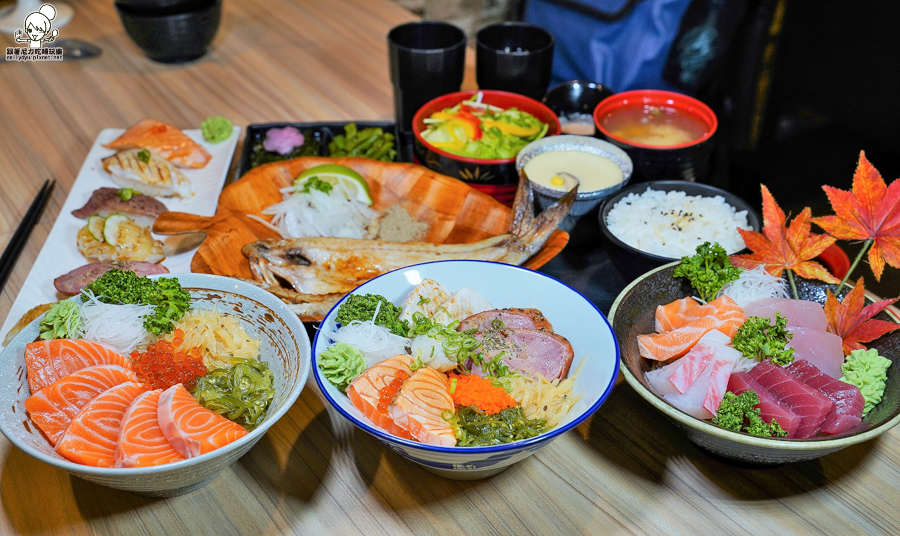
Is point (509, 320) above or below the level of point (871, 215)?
below

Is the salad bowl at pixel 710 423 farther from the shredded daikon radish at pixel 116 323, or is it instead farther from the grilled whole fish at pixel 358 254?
the shredded daikon radish at pixel 116 323

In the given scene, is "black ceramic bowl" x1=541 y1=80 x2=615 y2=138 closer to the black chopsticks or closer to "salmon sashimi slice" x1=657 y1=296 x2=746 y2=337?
"salmon sashimi slice" x1=657 y1=296 x2=746 y2=337

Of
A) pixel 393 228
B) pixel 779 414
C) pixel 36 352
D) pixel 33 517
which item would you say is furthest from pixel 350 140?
pixel 779 414

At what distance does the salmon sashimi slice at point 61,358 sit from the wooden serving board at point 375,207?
37 centimetres

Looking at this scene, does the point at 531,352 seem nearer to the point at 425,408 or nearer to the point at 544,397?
the point at 544,397

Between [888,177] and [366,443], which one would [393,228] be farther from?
[888,177]

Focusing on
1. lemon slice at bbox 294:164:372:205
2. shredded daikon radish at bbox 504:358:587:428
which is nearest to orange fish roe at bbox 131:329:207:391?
shredded daikon radish at bbox 504:358:587:428

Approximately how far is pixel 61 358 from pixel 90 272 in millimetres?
478

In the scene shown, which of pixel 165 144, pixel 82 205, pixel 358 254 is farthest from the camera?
pixel 165 144

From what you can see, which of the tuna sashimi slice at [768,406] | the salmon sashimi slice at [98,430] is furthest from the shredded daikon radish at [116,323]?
the tuna sashimi slice at [768,406]

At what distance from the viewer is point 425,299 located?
1.30 m

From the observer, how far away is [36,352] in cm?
115

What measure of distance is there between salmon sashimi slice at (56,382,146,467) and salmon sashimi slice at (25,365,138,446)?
0.04m

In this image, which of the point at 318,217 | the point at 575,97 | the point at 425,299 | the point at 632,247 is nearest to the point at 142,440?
the point at 425,299
